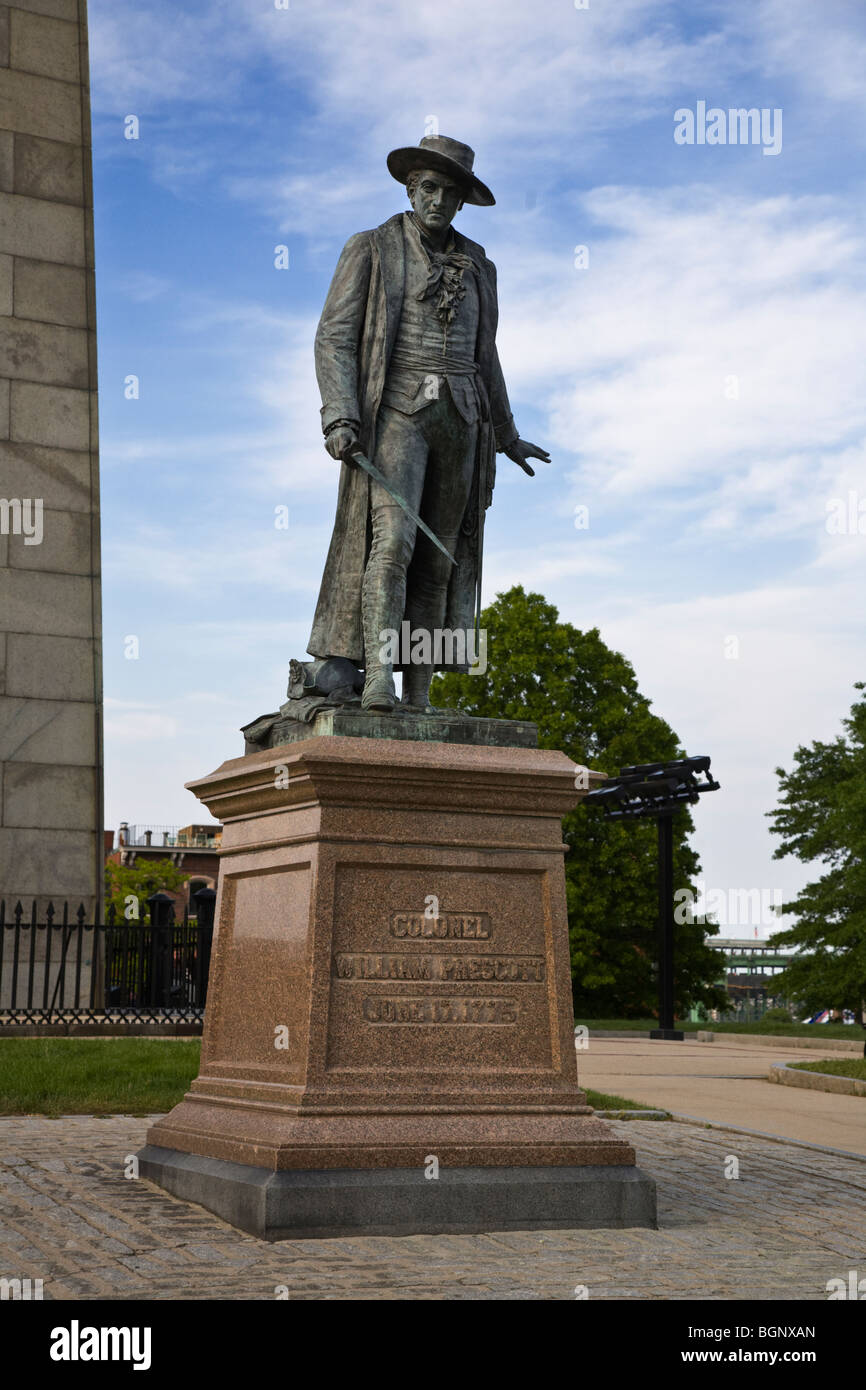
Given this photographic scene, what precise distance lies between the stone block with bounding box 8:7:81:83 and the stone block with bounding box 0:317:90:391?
3395 millimetres

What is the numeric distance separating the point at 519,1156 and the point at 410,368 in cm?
390

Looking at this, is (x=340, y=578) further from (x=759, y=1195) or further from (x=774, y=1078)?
(x=774, y=1078)

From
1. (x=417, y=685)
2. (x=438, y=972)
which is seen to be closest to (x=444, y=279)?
(x=417, y=685)

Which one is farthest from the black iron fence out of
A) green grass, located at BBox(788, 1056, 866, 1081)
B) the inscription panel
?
the inscription panel

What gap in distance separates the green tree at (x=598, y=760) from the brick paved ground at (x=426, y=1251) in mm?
30805

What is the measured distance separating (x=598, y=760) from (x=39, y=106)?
24.5 meters

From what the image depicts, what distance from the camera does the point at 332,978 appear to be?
690 centimetres

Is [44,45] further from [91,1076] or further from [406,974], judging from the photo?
[406,974]

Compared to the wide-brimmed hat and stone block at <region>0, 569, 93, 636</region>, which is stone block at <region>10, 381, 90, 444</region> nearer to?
stone block at <region>0, 569, 93, 636</region>

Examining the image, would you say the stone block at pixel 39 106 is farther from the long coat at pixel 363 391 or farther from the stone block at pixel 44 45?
the long coat at pixel 363 391

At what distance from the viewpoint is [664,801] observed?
27172mm

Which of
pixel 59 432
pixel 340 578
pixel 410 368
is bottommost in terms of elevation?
pixel 340 578

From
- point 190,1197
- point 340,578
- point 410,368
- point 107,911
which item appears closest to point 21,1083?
point 190,1197

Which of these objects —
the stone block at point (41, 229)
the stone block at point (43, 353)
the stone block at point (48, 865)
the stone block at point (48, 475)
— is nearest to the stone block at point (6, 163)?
the stone block at point (41, 229)
